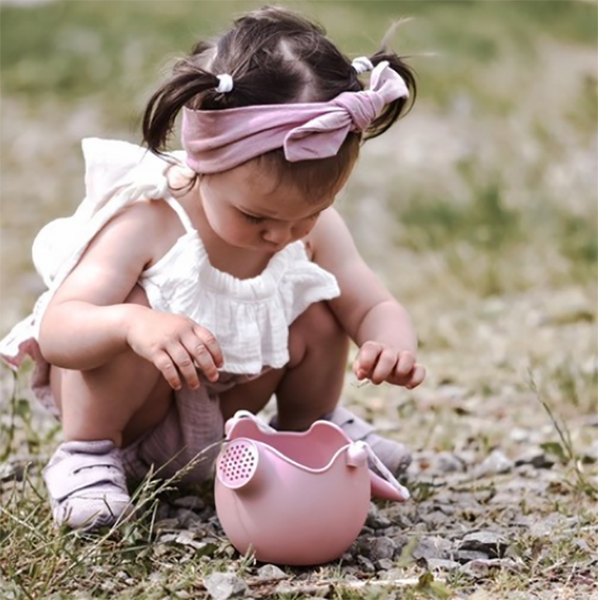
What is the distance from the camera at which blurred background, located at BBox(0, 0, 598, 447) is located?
3.96 metres

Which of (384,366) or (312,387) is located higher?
(384,366)

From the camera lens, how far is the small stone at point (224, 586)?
2057 millimetres

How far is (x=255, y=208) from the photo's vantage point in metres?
2.33

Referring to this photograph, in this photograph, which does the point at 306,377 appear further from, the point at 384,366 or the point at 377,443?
the point at 384,366

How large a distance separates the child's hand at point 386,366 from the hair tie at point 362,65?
20.7 inches

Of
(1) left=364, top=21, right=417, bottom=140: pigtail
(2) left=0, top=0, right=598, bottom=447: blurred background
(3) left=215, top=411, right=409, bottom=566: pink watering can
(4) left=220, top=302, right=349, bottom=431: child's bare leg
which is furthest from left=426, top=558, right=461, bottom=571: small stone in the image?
(2) left=0, top=0, right=598, bottom=447: blurred background

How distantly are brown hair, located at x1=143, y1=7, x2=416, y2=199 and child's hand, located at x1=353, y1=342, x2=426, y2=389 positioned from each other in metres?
0.31

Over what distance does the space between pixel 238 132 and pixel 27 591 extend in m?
0.87

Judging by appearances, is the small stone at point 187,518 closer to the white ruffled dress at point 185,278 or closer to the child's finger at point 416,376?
the white ruffled dress at point 185,278

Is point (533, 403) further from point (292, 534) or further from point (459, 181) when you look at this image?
point (459, 181)

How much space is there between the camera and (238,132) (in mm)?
2291

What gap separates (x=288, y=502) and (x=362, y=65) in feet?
2.81

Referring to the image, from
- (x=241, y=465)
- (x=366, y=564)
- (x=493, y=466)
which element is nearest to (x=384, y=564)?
(x=366, y=564)

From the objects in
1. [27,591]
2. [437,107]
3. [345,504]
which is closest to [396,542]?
[345,504]
